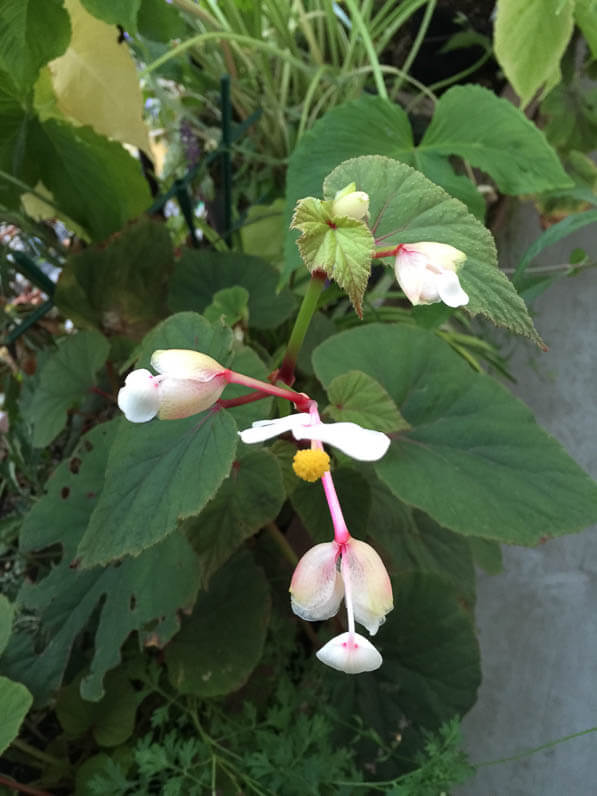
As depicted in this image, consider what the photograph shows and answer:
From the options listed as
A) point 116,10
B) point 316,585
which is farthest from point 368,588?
point 116,10

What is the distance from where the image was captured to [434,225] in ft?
1.02

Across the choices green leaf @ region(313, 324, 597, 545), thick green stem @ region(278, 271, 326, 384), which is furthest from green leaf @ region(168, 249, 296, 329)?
thick green stem @ region(278, 271, 326, 384)

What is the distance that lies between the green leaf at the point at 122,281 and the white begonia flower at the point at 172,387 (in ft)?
1.16

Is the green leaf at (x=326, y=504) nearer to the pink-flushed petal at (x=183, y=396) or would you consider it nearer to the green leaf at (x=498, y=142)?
the pink-flushed petal at (x=183, y=396)

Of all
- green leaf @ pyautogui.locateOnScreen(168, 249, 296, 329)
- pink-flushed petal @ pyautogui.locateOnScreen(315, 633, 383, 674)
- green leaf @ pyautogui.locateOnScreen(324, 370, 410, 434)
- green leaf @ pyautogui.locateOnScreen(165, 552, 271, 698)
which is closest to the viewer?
pink-flushed petal @ pyautogui.locateOnScreen(315, 633, 383, 674)

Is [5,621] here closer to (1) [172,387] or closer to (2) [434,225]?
(1) [172,387]

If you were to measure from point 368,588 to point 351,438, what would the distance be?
0.06 metres

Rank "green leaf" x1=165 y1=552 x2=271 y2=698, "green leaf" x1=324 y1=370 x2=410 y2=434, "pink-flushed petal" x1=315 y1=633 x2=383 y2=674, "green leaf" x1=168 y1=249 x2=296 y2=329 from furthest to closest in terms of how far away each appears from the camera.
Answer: "green leaf" x1=168 y1=249 x2=296 y2=329 → "green leaf" x1=165 y1=552 x2=271 y2=698 → "green leaf" x1=324 y1=370 x2=410 y2=434 → "pink-flushed petal" x1=315 y1=633 x2=383 y2=674

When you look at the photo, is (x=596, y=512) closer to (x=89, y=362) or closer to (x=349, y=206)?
(x=349, y=206)

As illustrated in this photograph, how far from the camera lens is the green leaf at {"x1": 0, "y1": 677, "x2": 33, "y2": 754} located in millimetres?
375

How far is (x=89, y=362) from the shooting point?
0.55m

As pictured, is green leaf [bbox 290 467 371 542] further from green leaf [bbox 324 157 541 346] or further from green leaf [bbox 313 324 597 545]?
green leaf [bbox 324 157 541 346]

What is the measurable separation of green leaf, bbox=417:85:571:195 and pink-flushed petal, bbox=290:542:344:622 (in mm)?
379

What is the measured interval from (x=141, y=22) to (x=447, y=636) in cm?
56
